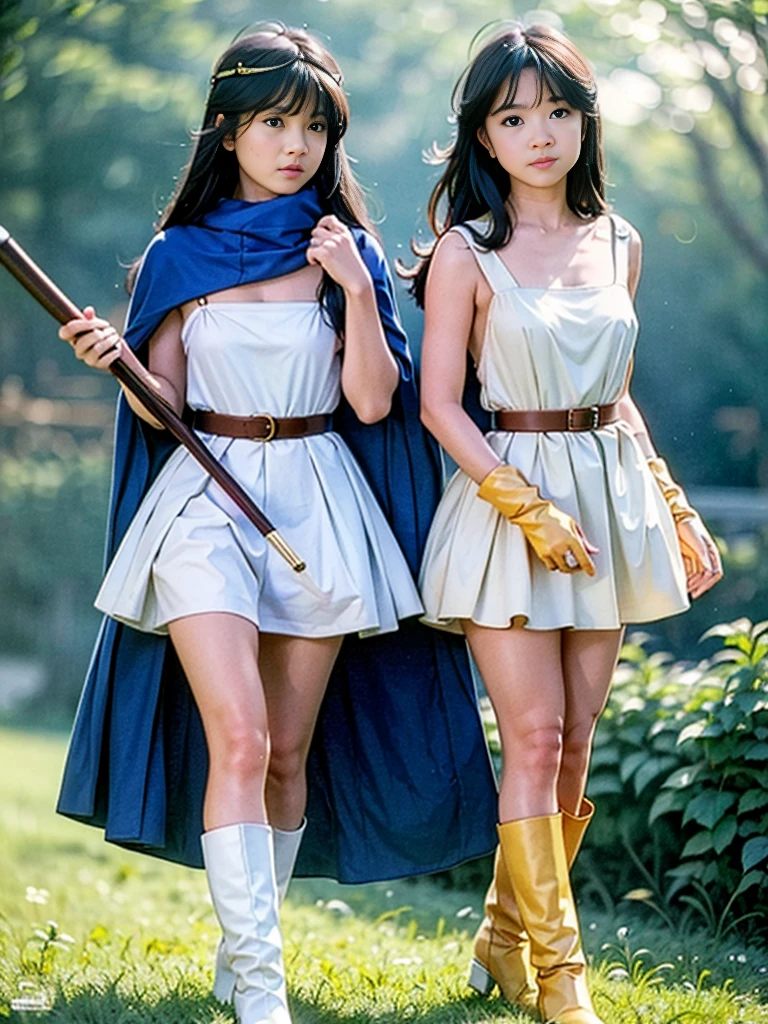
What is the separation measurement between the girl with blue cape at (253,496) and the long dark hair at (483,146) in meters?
0.18

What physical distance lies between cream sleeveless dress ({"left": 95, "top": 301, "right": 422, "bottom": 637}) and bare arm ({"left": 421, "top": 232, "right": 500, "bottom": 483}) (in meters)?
0.19

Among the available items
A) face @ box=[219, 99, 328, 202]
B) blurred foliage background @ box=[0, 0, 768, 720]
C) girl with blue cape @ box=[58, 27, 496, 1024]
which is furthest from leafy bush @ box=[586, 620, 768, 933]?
face @ box=[219, 99, 328, 202]

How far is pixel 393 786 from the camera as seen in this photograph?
3277 millimetres

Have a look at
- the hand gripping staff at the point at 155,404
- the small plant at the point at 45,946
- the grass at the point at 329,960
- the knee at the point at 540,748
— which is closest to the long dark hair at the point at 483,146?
the hand gripping staff at the point at 155,404

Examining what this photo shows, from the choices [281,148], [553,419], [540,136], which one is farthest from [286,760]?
[540,136]

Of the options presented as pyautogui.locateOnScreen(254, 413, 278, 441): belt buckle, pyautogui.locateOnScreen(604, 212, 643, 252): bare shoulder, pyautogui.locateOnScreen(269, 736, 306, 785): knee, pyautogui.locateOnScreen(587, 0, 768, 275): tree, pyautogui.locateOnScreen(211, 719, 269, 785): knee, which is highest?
pyautogui.locateOnScreen(587, 0, 768, 275): tree

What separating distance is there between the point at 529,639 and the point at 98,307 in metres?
4.83

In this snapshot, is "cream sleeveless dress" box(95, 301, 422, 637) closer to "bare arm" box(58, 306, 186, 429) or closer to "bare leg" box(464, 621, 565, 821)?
"bare arm" box(58, 306, 186, 429)

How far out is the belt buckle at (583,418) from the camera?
9.70 ft

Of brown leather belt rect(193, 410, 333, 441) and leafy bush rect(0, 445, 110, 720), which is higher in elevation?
brown leather belt rect(193, 410, 333, 441)

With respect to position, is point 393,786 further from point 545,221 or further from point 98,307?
point 98,307

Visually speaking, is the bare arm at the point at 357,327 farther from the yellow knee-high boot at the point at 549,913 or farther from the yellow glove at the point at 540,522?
the yellow knee-high boot at the point at 549,913

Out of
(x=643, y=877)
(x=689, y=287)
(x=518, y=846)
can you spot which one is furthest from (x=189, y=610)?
(x=689, y=287)

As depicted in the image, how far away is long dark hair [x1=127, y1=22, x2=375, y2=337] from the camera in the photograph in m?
2.88
